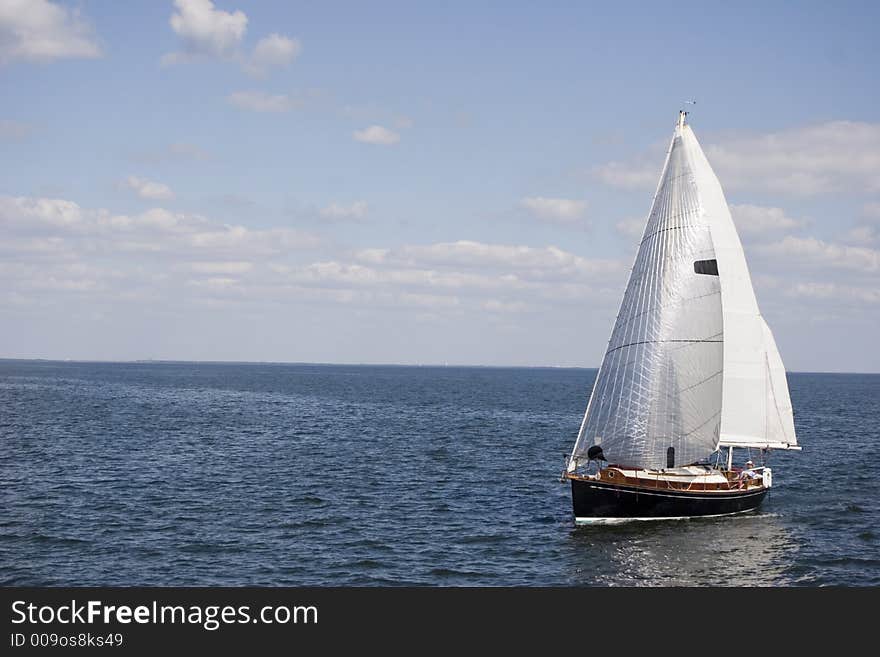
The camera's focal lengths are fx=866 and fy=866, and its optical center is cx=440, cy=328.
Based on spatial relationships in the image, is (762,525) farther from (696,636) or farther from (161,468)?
(161,468)

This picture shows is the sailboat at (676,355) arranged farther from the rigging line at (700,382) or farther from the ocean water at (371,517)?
the ocean water at (371,517)

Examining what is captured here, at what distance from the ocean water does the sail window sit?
1331 centimetres

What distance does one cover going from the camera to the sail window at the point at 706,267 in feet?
153

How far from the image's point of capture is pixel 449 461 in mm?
68438

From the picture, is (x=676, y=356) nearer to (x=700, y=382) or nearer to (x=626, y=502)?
(x=700, y=382)

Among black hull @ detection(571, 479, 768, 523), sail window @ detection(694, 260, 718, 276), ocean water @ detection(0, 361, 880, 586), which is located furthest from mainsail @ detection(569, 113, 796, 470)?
ocean water @ detection(0, 361, 880, 586)

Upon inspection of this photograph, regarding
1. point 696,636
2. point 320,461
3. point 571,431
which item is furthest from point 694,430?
point 571,431

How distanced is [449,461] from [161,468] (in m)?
21.7

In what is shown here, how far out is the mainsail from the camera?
153 ft

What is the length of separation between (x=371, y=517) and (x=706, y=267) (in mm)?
22522

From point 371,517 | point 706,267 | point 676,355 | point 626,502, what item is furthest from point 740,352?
point 371,517

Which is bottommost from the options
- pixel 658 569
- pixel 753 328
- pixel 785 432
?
pixel 658 569

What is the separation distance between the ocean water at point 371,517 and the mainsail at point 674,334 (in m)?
4.66

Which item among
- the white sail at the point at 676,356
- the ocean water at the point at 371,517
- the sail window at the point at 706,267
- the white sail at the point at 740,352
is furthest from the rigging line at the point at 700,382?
the ocean water at the point at 371,517
